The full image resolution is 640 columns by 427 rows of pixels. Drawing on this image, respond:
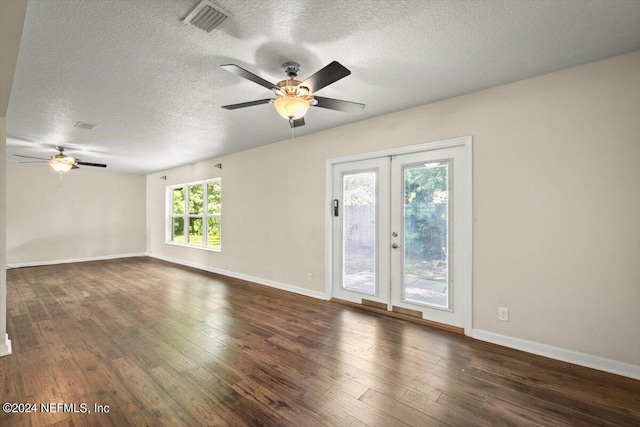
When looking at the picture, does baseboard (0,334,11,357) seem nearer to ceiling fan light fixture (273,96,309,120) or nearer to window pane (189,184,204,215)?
ceiling fan light fixture (273,96,309,120)

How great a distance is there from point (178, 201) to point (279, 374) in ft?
23.0

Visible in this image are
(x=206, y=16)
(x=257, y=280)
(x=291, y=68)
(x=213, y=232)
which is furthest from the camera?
(x=213, y=232)

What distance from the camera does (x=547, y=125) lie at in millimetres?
2668

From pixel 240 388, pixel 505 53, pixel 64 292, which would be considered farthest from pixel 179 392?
pixel 64 292

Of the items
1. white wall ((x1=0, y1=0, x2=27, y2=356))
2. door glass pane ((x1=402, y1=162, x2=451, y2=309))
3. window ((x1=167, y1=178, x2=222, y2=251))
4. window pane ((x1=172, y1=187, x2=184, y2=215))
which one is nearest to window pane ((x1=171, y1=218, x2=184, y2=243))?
window ((x1=167, y1=178, x2=222, y2=251))

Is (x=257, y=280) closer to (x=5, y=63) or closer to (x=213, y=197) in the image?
(x=213, y=197)

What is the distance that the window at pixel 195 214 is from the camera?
682 centimetres

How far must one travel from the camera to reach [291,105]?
2.33m

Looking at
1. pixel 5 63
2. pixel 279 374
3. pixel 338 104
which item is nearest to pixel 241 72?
pixel 338 104

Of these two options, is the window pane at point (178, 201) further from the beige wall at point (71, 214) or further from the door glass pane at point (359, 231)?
the door glass pane at point (359, 231)

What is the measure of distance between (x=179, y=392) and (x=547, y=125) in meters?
3.85

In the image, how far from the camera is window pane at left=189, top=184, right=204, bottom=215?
7.31 metres

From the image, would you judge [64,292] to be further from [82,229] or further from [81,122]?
[82,229]

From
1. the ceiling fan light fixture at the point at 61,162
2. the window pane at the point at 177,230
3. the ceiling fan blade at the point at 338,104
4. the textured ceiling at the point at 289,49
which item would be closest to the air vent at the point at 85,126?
the textured ceiling at the point at 289,49
